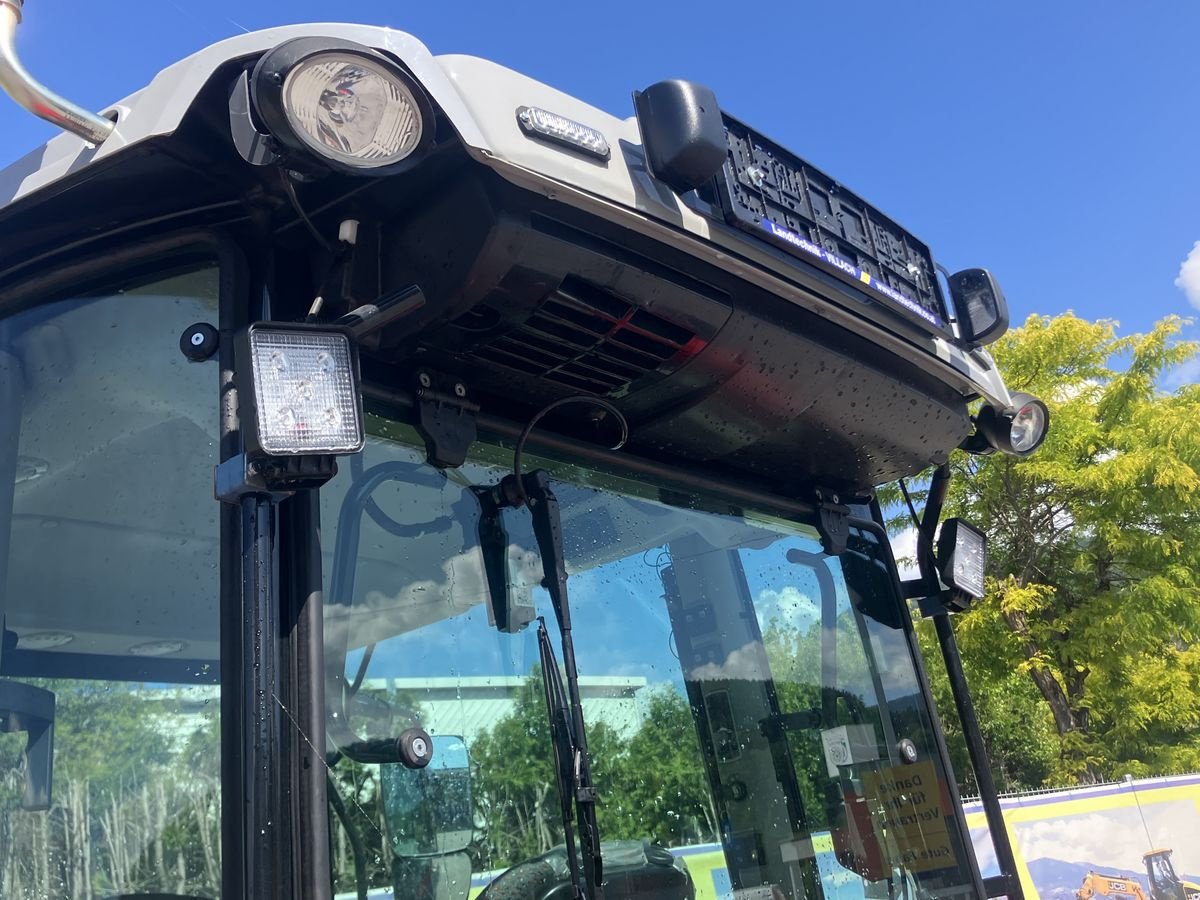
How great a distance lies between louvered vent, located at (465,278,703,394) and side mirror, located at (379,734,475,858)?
0.67 m

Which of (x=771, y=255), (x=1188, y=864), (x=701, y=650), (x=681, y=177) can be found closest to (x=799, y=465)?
(x=701, y=650)

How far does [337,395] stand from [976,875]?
6.32 ft

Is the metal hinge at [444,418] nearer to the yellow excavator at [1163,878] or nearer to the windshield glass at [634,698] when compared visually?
the windshield glass at [634,698]

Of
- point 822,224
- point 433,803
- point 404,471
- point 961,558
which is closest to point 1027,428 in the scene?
point 961,558

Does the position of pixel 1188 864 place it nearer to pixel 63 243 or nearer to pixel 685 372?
pixel 685 372

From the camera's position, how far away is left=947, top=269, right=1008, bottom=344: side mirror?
7.97ft

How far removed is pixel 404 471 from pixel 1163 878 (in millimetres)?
8901

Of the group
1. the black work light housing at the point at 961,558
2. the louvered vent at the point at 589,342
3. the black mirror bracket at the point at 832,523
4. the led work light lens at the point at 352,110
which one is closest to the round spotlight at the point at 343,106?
the led work light lens at the point at 352,110

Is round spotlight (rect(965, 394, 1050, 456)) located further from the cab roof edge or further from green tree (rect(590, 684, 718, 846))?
the cab roof edge

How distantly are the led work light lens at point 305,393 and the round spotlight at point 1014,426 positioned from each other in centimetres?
182

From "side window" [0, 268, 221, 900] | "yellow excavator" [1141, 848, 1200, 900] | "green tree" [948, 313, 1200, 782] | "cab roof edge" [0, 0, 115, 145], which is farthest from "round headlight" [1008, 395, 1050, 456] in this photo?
"green tree" [948, 313, 1200, 782]

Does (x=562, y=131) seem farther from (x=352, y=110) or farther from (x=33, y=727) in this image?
(x=33, y=727)

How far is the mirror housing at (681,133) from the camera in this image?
166 centimetres

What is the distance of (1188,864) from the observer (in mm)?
8602
